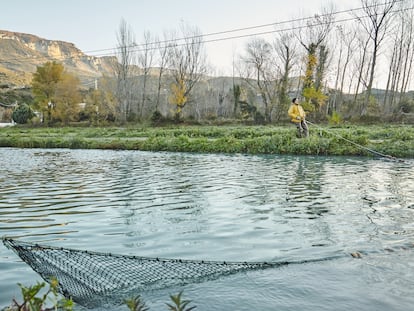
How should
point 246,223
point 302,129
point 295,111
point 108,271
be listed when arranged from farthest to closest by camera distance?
1. point 302,129
2. point 295,111
3. point 246,223
4. point 108,271

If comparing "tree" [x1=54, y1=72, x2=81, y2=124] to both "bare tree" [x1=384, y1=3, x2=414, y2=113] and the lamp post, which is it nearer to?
the lamp post

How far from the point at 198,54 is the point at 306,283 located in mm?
50006

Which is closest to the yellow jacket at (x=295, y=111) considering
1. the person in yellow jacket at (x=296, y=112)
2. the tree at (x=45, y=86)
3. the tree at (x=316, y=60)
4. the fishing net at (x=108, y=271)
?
the person in yellow jacket at (x=296, y=112)

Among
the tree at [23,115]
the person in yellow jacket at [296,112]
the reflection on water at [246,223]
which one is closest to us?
the reflection on water at [246,223]

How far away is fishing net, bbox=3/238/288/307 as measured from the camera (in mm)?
4105

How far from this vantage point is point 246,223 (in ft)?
24.8

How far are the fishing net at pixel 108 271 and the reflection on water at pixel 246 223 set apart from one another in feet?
0.63

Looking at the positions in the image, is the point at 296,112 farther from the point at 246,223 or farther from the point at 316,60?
the point at 316,60

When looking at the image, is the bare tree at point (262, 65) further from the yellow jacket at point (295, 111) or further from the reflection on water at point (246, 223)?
the reflection on water at point (246, 223)

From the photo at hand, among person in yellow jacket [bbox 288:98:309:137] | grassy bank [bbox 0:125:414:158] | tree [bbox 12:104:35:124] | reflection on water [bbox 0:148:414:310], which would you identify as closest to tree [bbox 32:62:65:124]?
tree [bbox 12:104:35:124]

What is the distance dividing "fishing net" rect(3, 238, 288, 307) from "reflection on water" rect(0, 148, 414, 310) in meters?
0.19

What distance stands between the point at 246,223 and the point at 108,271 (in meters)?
3.36

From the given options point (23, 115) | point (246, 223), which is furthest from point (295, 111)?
point (23, 115)

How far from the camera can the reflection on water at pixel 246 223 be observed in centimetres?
459
